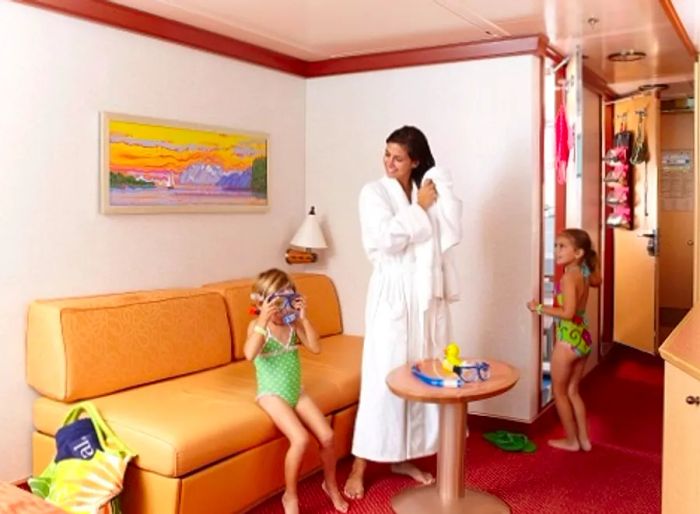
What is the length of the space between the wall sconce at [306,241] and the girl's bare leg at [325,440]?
1.47 metres

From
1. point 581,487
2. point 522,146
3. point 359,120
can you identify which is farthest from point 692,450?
point 359,120

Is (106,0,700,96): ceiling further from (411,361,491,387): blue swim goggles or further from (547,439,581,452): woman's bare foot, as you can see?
(547,439,581,452): woman's bare foot

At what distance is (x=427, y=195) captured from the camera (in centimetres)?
332

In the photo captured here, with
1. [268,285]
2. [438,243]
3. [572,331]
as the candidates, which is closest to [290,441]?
[268,285]

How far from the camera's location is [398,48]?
14.4ft

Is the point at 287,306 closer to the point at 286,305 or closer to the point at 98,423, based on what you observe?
the point at 286,305

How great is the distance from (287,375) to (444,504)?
85 centimetres

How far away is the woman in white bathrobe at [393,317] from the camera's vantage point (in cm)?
324

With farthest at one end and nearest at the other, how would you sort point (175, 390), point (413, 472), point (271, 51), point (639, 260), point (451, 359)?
point (639, 260) → point (271, 51) → point (413, 472) → point (175, 390) → point (451, 359)

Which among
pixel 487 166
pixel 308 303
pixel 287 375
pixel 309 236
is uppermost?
pixel 487 166

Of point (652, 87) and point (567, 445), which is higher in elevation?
point (652, 87)

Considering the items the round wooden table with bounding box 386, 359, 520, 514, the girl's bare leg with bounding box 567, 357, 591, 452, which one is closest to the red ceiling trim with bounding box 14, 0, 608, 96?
the girl's bare leg with bounding box 567, 357, 591, 452

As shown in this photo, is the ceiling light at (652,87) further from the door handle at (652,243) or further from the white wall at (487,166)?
the white wall at (487,166)

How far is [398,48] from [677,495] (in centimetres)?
303
